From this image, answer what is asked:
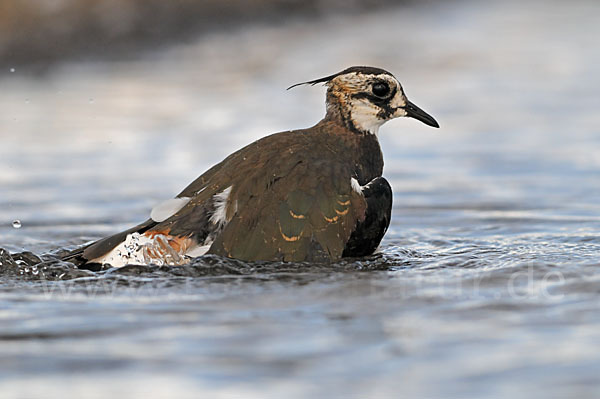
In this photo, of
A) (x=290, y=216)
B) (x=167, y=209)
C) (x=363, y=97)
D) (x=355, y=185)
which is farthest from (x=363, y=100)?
(x=167, y=209)

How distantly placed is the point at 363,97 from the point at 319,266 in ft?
3.48

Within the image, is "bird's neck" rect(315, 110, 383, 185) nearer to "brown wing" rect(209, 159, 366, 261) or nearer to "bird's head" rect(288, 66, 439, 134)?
"bird's head" rect(288, 66, 439, 134)

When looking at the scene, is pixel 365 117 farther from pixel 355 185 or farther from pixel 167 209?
pixel 167 209

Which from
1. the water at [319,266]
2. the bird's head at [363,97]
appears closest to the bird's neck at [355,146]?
the bird's head at [363,97]

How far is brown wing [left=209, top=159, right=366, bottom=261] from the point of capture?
514 cm

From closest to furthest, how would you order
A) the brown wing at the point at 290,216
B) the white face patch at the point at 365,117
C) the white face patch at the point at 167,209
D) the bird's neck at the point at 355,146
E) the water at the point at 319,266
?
the water at the point at 319,266 → the brown wing at the point at 290,216 → the white face patch at the point at 167,209 → the bird's neck at the point at 355,146 → the white face patch at the point at 365,117

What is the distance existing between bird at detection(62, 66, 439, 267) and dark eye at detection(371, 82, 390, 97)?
18.6 inches

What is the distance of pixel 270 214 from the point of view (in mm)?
5164

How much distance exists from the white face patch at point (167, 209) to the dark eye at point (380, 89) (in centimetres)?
113

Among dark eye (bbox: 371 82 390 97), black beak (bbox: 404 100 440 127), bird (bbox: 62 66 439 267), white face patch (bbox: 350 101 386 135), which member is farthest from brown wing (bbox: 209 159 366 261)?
black beak (bbox: 404 100 440 127)

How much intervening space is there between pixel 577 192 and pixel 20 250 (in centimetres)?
345

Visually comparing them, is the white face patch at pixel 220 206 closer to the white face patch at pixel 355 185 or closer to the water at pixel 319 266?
the water at pixel 319 266

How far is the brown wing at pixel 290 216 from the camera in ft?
16.9

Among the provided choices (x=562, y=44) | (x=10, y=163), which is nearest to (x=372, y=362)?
(x=10, y=163)
